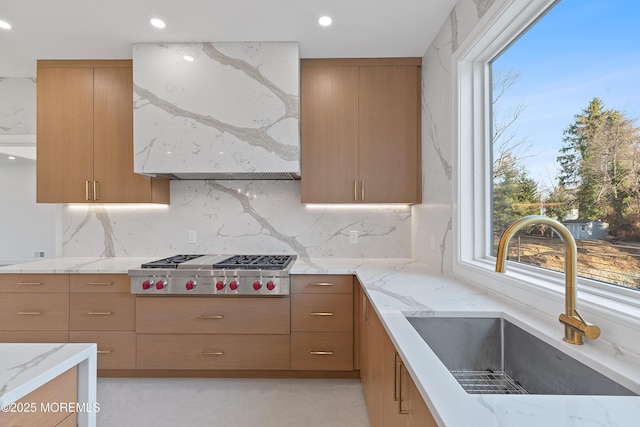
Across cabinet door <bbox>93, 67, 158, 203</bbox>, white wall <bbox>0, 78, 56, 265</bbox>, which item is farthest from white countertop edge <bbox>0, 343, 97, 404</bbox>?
white wall <bbox>0, 78, 56, 265</bbox>

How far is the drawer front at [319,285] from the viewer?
2.24 meters

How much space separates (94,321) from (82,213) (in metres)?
1.11

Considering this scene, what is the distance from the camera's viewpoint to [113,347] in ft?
7.40

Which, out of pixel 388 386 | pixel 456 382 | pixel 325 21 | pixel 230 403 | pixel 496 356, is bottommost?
pixel 230 403

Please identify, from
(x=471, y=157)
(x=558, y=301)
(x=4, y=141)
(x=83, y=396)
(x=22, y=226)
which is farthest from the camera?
(x=22, y=226)

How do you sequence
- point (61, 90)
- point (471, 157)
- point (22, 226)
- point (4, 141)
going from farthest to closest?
point (22, 226), point (4, 141), point (61, 90), point (471, 157)

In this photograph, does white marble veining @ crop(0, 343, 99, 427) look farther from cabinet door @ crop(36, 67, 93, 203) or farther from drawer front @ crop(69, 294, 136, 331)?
cabinet door @ crop(36, 67, 93, 203)

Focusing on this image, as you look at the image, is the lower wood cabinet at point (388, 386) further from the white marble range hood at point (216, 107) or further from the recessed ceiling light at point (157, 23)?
the recessed ceiling light at point (157, 23)

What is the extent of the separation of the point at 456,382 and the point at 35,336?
2883 mm

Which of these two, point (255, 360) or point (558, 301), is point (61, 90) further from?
point (558, 301)

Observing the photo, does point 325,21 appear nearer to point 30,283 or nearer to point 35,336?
point 30,283

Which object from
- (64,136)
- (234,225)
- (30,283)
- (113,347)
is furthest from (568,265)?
(64,136)

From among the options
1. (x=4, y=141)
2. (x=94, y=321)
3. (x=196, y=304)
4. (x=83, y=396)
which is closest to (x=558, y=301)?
(x=83, y=396)

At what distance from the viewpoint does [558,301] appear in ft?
3.67
